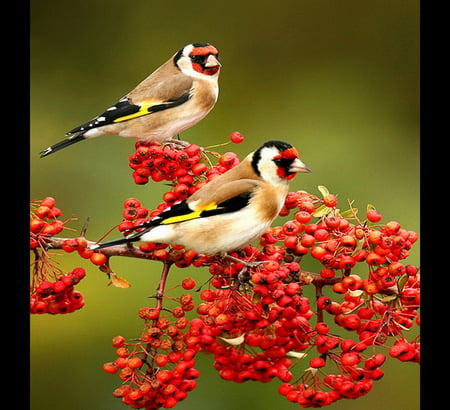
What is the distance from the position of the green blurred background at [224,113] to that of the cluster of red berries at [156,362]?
661mm

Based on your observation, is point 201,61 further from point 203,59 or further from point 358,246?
point 358,246

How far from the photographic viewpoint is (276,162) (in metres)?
1.88

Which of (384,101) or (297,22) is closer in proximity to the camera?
(297,22)

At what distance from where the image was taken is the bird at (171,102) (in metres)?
2.06

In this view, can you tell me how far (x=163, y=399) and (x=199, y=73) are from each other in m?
0.83

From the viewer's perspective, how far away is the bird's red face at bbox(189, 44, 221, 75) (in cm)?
207

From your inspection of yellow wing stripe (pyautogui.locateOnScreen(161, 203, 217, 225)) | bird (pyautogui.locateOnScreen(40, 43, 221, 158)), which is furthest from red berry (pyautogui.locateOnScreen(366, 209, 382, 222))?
bird (pyautogui.locateOnScreen(40, 43, 221, 158))

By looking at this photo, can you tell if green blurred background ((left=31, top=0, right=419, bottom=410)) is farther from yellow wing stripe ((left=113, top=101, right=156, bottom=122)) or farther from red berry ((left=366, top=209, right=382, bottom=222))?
red berry ((left=366, top=209, right=382, bottom=222))

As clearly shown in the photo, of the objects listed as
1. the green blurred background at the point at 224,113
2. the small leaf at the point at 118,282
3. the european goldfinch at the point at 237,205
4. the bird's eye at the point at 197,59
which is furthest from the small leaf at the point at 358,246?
the green blurred background at the point at 224,113

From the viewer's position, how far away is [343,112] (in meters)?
3.03
